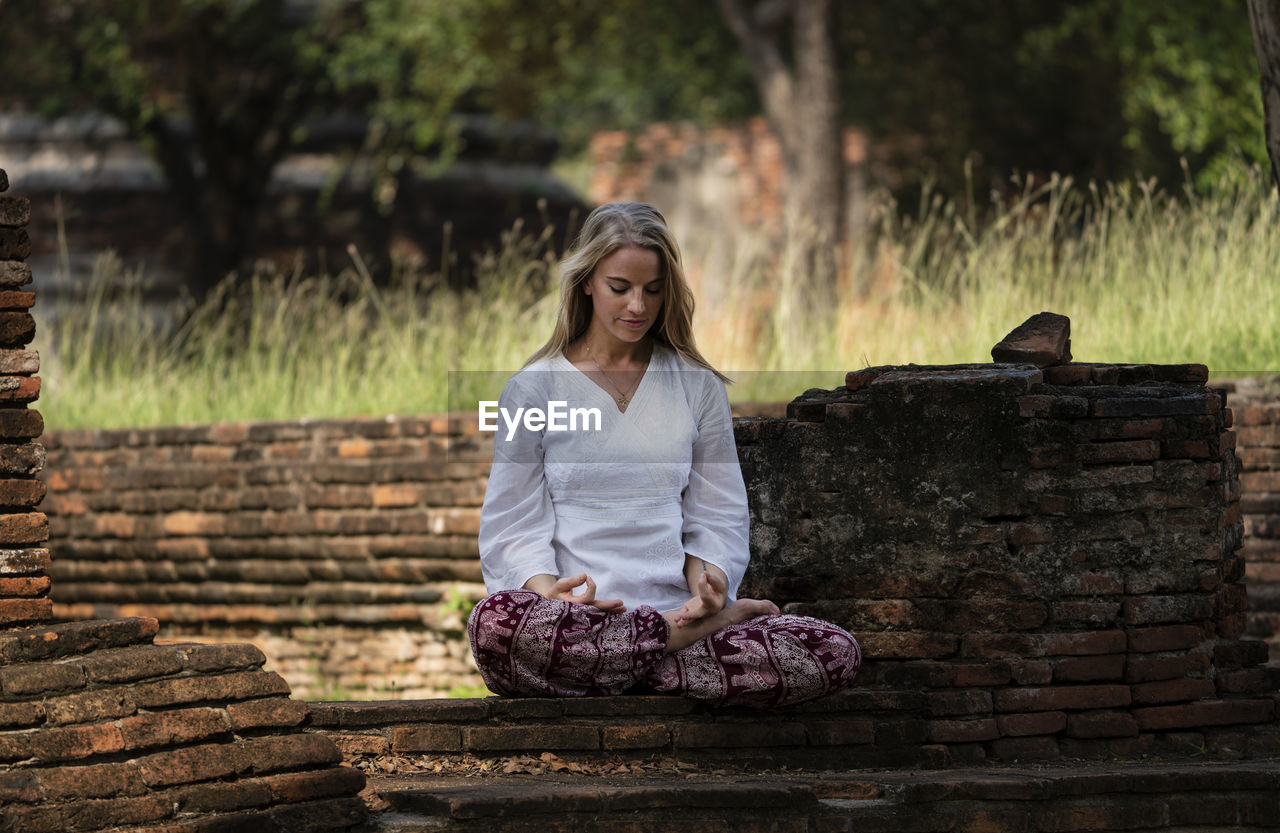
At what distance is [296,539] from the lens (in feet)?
23.6

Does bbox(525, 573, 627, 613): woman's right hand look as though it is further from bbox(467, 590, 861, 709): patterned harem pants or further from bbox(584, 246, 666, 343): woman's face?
bbox(584, 246, 666, 343): woman's face

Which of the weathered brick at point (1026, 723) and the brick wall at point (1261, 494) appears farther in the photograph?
the brick wall at point (1261, 494)

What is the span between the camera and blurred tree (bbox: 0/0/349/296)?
44.1 ft

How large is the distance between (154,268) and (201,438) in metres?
8.70

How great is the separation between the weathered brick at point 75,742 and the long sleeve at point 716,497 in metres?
1.46

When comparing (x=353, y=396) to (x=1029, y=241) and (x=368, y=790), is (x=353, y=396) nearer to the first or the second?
(x=1029, y=241)

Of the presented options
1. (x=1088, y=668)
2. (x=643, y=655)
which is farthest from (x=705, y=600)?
(x=1088, y=668)

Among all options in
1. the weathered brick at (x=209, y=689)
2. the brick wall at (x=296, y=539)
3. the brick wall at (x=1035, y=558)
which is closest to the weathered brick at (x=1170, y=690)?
the brick wall at (x=1035, y=558)

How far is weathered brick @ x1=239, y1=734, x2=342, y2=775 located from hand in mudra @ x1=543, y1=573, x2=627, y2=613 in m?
0.63

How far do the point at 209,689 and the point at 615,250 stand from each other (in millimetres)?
1438

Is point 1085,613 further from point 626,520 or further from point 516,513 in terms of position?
point 516,513

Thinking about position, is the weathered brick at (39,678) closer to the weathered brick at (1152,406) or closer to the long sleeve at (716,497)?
the long sleeve at (716,497)

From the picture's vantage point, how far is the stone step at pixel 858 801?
3291 mm

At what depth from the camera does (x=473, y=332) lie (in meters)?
8.55
